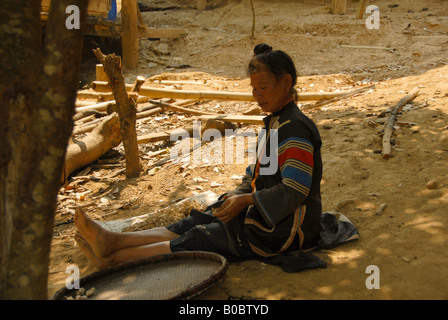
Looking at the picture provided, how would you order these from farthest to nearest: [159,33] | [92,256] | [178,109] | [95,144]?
[159,33] → [178,109] → [95,144] → [92,256]

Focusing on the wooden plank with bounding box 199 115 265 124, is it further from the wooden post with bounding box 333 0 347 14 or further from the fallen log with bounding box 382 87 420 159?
the wooden post with bounding box 333 0 347 14

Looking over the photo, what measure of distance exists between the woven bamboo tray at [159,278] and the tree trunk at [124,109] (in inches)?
113

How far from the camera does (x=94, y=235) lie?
268 cm

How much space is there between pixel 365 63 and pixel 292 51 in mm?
2113

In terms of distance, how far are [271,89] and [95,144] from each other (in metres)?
→ 3.99

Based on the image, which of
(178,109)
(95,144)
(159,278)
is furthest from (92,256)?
(178,109)

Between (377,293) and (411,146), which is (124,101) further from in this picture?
(377,293)

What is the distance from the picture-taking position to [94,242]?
2.68 m

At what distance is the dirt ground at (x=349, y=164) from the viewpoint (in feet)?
8.00

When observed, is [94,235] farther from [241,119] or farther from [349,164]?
[241,119]

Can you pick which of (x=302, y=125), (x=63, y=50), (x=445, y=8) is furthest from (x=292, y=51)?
(x=63, y=50)

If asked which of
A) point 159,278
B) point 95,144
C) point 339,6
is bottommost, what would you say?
point 159,278

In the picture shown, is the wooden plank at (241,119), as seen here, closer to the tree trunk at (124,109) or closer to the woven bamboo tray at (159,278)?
the tree trunk at (124,109)

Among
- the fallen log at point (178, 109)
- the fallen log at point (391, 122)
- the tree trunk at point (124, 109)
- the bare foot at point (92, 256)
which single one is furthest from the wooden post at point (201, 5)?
the bare foot at point (92, 256)
